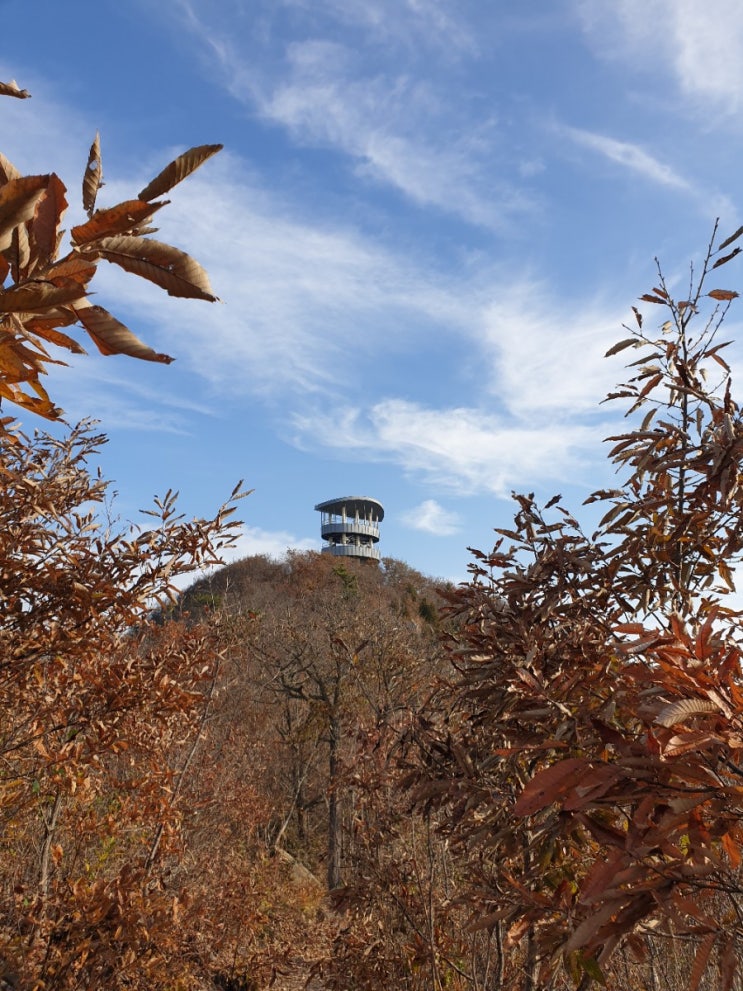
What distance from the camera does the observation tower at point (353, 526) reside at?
128ft

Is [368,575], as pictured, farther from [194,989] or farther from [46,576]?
[46,576]

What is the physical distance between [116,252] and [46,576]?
216cm

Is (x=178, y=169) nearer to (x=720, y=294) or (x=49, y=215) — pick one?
(x=49, y=215)

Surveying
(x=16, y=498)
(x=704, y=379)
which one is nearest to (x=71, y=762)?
(x=16, y=498)

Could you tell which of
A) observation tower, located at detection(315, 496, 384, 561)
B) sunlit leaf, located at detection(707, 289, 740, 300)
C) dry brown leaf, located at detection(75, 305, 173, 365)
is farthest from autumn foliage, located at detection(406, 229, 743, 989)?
observation tower, located at detection(315, 496, 384, 561)

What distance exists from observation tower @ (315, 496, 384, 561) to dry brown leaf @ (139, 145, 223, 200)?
37.3 m

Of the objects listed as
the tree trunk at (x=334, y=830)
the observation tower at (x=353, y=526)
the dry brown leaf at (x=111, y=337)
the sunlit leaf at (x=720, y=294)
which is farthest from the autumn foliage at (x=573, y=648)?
the observation tower at (x=353, y=526)

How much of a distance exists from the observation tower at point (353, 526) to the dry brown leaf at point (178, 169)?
122 feet

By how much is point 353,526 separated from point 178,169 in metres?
40.0

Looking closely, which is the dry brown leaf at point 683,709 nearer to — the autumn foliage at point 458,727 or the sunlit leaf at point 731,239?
the autumn foliage at point 458,727

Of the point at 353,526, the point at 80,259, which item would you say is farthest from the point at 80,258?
the point at 353,526

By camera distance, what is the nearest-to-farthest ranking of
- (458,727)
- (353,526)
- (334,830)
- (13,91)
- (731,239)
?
(13,91) → (731,239) → (458,727) → (334,830) → (353,526)

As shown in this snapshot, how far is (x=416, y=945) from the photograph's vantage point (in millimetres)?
3803

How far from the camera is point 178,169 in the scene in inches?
26.5
